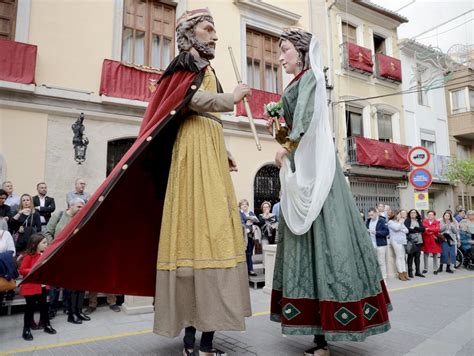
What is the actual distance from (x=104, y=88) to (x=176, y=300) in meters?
7.42

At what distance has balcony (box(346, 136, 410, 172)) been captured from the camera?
13781mm

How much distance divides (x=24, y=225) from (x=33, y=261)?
4.89ft

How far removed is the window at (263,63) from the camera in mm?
11484

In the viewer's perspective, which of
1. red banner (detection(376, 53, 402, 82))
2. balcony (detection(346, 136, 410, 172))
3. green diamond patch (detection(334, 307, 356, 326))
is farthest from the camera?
red banner (detection(376, 53, 402, 82))

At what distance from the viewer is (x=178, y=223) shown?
7.54ft

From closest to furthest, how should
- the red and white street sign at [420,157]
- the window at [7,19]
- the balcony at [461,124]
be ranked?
the red and white street sign at [420,157] < the window at [7,19] < the balcony at [461,124]

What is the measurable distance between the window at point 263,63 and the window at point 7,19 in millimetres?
6483

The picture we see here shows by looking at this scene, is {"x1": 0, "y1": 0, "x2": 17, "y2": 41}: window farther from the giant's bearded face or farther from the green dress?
the green dress

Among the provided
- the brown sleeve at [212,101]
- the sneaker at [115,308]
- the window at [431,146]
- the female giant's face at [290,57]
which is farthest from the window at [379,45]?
the brown sleeve at [212,101]

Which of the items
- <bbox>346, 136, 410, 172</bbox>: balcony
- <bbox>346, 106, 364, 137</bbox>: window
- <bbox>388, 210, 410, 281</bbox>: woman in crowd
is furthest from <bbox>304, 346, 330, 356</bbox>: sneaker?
<bbox>346, 106, 364, 137</bbox>: window

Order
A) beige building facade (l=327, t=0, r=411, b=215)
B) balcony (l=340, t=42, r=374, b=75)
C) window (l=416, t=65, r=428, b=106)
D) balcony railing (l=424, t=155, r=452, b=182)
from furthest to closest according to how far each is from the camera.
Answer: balcony railing (l=424, t=155, r=452, b=182) → window (l=416, t=65, r=428, b=106) → balcony (l=340, t=42, r=374, b=75) → beige building facade (l=327, t=0, r=411, b=215)

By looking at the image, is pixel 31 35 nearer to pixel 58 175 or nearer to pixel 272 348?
pixel 58 175

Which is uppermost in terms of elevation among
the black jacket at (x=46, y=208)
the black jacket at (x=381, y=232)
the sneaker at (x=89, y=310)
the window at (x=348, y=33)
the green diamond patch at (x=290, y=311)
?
the window at (x=348, y=33)

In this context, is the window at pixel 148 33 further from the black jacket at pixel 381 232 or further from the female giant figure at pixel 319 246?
the female giant figure at pixel 319 246
